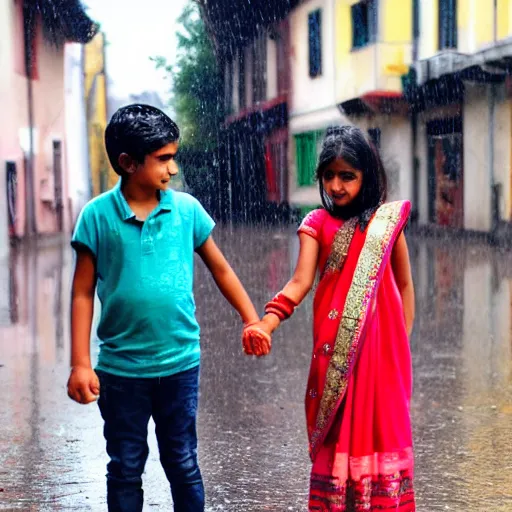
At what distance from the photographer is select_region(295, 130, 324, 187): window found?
2405 centimetres

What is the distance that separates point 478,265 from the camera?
11773mm

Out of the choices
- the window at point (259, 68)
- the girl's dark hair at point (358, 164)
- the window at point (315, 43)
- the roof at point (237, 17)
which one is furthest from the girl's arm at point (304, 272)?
the window at point (259, 68)

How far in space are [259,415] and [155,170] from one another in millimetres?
2207

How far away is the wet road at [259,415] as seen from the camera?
144 inches

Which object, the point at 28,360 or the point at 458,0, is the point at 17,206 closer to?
the point at 458,0

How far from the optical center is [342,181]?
2.98 metres

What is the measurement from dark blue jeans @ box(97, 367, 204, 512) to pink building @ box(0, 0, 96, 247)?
1366 cm

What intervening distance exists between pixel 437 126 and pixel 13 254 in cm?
899

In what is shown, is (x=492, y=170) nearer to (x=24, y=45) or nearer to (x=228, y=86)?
(x=24, y=45)

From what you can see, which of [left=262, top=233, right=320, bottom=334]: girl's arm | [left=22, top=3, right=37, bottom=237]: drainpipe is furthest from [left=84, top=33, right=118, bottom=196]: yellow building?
[left=262, top=233, right=320, bottom=334]: girl's arm

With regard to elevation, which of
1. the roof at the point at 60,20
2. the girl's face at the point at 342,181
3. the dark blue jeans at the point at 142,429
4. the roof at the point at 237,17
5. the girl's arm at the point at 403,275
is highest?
the roof at the point at 237,17

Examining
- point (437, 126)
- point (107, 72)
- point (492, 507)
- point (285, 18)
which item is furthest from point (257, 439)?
point (107, 72)

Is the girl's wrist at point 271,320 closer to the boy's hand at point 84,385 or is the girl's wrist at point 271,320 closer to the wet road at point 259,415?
the boy's hand at point 84,385

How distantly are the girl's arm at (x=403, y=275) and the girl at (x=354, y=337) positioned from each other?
0.01 meters
